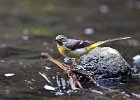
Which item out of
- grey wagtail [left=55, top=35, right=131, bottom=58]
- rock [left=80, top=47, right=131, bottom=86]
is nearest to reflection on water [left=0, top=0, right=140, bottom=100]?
rock [left=80, top=47, right=131, bottom=86]

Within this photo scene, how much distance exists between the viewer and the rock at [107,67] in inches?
299

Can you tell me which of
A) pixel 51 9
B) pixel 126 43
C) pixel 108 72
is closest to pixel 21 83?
pixel 108 72

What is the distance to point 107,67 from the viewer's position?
758 centimetres

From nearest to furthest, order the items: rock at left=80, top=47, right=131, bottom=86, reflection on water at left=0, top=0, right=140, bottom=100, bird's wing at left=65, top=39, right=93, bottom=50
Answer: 1. reflection on water at left=0, top=0, right=140, bottom=100
2. bird's wing at left=65, top=39, right=93, bottom=50
3. rock at left=80, top=47, right=131, bottom=86

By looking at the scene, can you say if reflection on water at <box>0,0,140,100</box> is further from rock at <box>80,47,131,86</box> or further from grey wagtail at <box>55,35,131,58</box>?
grey wagtail at <box>55,35,131,58</box>

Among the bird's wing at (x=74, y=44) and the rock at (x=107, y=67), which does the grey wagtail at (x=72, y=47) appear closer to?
the bird's wing at (x=74, y=44)

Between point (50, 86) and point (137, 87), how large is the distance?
1.40 metres

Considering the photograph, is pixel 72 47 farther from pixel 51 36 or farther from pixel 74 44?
pixel 51 36

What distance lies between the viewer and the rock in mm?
7582

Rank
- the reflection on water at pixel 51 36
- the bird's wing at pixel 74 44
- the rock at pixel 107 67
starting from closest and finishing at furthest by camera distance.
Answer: the reflection on water at pixel 51 36 → the bird's wing at pixel 74 44 → the rock at pixel 107 67

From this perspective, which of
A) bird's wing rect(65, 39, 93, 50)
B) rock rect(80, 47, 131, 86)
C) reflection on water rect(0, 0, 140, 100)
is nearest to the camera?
reflection on water rect(0, 0, 140, 100)

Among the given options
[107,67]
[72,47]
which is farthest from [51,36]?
[72,47]

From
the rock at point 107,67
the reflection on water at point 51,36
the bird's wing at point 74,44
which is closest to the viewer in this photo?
the reflection on water at point 51,36

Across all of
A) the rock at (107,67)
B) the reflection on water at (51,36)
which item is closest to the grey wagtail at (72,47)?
the rock at (107,67)
